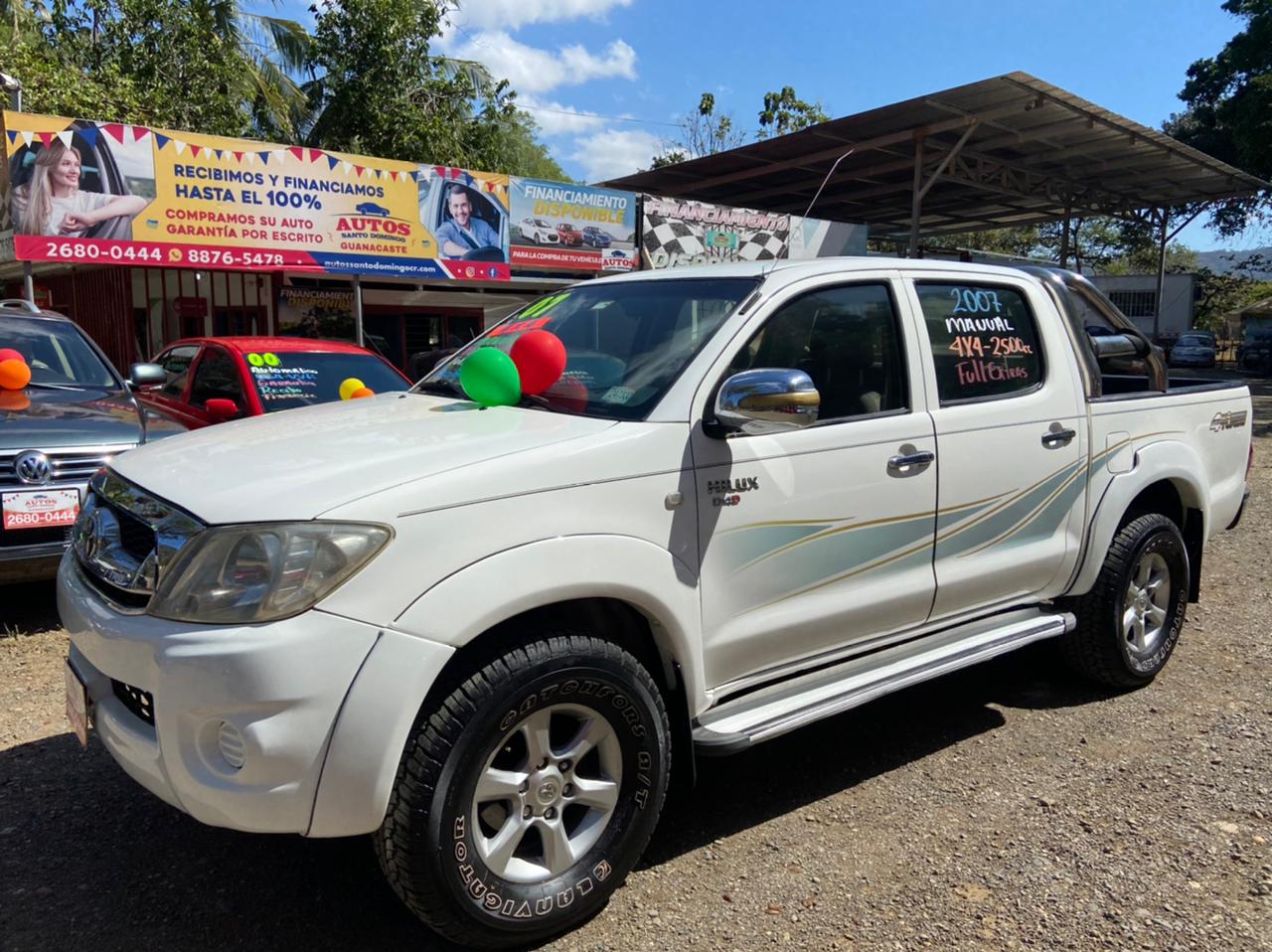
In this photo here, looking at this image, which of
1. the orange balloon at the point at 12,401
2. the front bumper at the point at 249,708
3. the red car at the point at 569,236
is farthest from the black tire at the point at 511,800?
the red car at the point at 569,236

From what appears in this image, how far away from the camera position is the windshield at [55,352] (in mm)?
6227

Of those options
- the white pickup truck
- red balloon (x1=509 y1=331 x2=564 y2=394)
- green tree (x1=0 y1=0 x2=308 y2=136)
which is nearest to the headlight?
the white pickup truck

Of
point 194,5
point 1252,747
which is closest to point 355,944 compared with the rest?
point 1252,747

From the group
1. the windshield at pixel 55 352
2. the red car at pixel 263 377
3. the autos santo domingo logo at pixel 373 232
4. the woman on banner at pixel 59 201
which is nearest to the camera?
the windshield at pixel 55 352

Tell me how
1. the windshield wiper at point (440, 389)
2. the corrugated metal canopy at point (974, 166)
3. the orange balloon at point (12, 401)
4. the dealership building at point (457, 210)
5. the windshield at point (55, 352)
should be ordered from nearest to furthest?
the windshield wiper at point (440, 389) < the orange balloon at point (12, 401) < the windshield at point (55, 352) < the dealership building at point (457, 210) < the corrugated metal canopy at point (974, 166)

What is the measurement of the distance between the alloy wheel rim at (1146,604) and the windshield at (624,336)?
2.47 m

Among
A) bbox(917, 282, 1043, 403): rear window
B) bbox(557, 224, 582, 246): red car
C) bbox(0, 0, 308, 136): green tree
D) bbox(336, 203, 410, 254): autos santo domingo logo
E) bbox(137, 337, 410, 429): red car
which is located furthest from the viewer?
bbox(0, 0, 308, 136): green tree

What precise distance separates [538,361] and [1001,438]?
6.13ft

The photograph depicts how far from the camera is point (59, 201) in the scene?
31.4 feet

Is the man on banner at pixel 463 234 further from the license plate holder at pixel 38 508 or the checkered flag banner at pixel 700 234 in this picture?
the license plate holder at pixel 38 508

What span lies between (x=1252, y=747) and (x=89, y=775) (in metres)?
4.56

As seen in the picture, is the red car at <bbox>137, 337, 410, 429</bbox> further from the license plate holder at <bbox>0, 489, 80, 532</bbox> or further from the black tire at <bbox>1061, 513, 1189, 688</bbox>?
the black tire at <bbox>1061, 513, 1189, 688</bbox>

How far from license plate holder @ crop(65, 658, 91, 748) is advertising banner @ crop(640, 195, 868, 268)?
40.4ft

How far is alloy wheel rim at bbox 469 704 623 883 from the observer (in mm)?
2533
